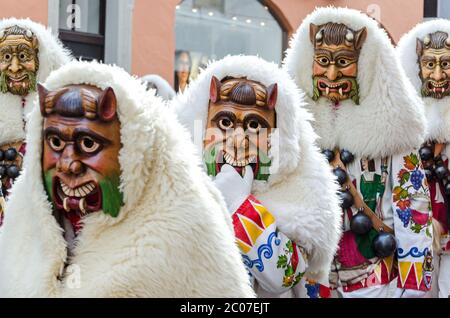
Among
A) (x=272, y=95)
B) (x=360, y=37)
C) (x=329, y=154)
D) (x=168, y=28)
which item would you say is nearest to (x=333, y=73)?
(x=360, y=37)

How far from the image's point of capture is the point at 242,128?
14.0ft

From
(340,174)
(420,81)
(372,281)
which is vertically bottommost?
(372,281)

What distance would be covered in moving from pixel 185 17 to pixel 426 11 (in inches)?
188

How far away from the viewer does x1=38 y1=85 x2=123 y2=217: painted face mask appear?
10.7 feet

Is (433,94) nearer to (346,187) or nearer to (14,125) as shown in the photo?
(346,187)

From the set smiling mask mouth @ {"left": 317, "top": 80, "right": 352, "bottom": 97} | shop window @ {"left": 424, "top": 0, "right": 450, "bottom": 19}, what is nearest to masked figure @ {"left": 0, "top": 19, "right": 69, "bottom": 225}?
smiling mask mouth @ {"left": 317, "top": 80, "right": 352, "bottom": 97}

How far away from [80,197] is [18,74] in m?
2.96

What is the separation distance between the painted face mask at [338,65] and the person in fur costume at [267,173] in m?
1.11

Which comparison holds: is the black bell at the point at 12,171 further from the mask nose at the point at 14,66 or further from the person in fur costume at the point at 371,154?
the person in fur costume at the point at 371,154

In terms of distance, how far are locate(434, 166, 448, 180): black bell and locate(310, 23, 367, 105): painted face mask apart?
0.91 meters

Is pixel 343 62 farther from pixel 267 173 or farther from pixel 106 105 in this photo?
pixel 106 105

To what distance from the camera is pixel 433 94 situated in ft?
21.4

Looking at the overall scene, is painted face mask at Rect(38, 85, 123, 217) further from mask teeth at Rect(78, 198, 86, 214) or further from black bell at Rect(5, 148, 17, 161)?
black bell at Rect(5, 148, 17, 161)
